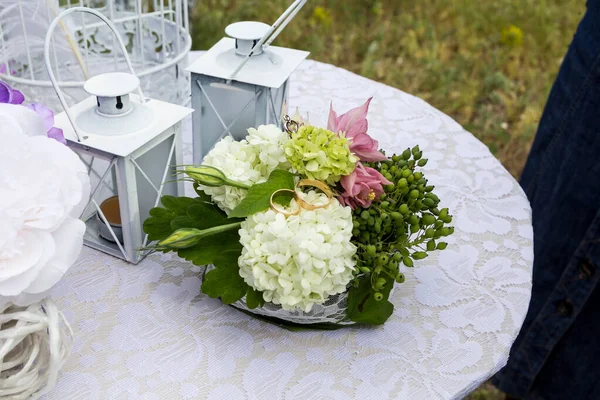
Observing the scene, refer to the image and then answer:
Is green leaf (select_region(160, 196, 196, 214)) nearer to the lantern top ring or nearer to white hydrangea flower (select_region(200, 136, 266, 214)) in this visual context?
white hydrangea flower (select_region(200, 136, 266, 214))

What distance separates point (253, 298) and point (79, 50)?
763mm

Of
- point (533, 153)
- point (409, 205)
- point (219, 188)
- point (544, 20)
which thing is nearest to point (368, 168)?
point (409, 205)

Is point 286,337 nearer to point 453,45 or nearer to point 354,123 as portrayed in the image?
point 354,123

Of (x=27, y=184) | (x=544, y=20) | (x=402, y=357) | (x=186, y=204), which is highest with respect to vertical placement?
(x=27, y=184)

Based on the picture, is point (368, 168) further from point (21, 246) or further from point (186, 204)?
point (21, 246)

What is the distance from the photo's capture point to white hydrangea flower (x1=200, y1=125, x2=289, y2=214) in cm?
75

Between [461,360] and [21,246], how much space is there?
53 cm

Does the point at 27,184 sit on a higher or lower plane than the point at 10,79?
higher

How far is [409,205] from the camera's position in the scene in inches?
29.4

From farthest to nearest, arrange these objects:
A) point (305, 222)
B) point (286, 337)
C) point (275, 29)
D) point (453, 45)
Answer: point (453, 45)
point (275, 29)
point (286, 337)
point (305, 222)

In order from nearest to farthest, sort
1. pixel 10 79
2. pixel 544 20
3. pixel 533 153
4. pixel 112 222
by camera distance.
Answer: pixel 112 222, pixel 10 79, pixel 533 153, pixel 544 20

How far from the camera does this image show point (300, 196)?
0.72 m

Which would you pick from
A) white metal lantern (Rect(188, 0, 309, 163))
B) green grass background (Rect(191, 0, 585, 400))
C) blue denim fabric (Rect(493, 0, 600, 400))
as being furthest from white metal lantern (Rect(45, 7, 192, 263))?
green grass background (Rect(191, 0, 585, 400))

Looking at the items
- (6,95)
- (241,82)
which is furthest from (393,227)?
(6,95)
